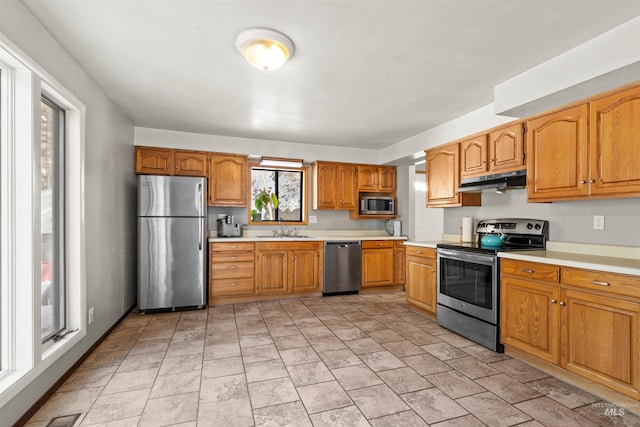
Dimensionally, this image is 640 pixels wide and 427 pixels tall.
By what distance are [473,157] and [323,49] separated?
6.99 ft

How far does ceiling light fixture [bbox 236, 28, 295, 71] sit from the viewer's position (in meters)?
2.09

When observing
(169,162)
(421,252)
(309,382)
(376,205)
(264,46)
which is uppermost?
(264,46)

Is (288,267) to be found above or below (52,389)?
above

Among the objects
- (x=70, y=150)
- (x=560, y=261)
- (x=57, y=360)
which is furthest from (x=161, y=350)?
(x=560, y=261)

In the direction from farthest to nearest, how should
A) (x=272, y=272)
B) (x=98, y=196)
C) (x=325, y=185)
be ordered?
(x=325, y=185), (x=272, y=272), (x=98, y=196)

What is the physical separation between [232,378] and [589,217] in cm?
310

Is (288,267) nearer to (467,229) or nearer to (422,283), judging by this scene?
(422,283)

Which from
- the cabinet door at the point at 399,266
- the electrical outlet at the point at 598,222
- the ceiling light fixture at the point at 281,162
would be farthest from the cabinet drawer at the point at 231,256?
the electrical outlet at the point at 598,222

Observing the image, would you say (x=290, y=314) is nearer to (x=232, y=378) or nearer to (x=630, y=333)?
(x=232, y=378)

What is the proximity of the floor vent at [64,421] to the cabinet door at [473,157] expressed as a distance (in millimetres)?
3846

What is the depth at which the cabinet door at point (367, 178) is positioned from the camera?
17.8 ft

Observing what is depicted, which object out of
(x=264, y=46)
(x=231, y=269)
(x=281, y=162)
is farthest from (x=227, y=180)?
(x=264, y=46)

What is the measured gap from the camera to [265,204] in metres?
5.06

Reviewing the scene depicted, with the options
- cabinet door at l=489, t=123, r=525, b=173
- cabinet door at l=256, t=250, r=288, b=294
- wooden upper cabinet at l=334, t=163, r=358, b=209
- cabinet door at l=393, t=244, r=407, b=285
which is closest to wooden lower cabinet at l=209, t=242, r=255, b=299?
cabinet door at l=256, t=250, r=288, b=294
